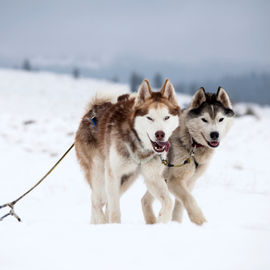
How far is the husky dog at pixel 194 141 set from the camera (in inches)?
163

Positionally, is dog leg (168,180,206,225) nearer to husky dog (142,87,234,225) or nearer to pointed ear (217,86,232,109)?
husky dog (142,87,234,225)

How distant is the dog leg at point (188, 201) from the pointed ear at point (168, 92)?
105cm

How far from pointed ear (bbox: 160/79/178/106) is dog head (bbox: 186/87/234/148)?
0.64 m

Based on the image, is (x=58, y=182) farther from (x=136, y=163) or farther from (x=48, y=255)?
(x=48, y=255)

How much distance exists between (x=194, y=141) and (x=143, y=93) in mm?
1180

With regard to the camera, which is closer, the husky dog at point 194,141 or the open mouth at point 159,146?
the open mouth at point 159,146

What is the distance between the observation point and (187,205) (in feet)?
13.2

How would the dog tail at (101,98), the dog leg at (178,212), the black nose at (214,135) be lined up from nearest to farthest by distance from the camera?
the black nose at (214,135)
the dog leg at (178,212)
the dog tail at (101,98)

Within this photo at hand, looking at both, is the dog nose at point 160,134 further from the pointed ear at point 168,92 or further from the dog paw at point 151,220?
the dog paw at point 151,220

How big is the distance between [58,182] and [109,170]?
5.94 metres

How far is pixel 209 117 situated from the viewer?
4.19 meters

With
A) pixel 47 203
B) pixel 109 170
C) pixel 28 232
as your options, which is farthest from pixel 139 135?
pixel 47 203

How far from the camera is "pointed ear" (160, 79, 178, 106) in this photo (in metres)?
3.71

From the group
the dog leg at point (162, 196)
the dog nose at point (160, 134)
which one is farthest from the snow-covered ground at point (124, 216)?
the dog nose at point (160, 134)
